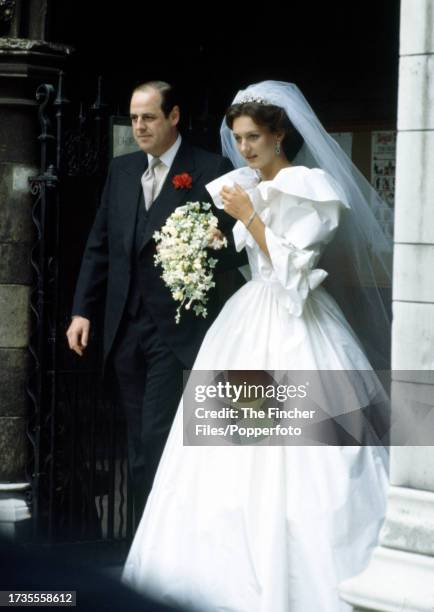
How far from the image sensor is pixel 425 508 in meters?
3.77

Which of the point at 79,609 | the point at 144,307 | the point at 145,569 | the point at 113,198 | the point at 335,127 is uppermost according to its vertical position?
the point at 335,127

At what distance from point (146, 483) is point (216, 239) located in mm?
1153

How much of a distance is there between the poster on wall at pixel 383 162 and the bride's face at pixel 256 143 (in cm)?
164

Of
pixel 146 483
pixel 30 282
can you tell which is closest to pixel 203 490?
Answer: pixel 146 483

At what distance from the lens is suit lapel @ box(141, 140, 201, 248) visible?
530cm

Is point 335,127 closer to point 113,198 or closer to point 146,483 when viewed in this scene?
point 113,198

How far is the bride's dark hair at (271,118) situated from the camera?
4980 mm

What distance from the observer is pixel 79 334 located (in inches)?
216

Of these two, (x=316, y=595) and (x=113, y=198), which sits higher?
(x=113, y=198)

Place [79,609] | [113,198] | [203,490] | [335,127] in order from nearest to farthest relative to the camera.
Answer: [79,609] → [203,490] → [113,198] → [335,127]

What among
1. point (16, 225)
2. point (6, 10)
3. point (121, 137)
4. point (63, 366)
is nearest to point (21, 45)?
point (6, 10)

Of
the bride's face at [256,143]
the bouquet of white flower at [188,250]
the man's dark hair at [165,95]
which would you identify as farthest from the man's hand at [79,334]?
the bride's face at [256,143]

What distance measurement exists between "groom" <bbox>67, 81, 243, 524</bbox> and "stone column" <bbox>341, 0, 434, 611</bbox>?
1.56 meters

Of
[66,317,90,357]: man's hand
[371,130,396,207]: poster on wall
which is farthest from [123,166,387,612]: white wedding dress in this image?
[371,130,396,207]: poster on wall
